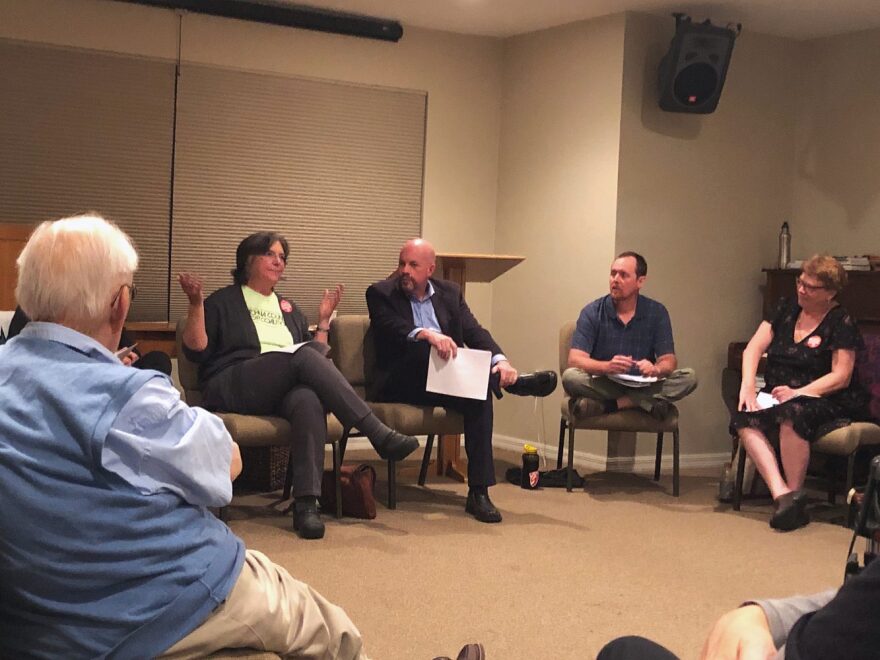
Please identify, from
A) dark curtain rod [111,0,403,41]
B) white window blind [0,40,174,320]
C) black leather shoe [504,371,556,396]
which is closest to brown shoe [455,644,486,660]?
black leather shoe [504,371,556,396]

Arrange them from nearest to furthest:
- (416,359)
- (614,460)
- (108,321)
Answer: (108,321) < (416,359) < (614,460)

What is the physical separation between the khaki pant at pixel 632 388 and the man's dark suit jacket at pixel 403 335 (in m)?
0.47

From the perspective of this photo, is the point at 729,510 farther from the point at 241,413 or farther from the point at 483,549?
the point at 241,413

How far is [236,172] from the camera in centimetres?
586

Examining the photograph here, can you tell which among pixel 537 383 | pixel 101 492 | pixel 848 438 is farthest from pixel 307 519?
pixel 101 492

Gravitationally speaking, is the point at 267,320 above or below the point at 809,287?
below

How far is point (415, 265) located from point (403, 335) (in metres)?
0.34

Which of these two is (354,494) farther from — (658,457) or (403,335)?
(658,457)

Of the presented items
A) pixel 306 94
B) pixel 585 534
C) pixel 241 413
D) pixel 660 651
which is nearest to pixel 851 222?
pixel 585 534

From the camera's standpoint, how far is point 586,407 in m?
4.98

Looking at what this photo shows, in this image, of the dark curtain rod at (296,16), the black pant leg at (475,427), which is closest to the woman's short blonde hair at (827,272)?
the black pant leg at (475,427)

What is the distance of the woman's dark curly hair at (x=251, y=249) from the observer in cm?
454

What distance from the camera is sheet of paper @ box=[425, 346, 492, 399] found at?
446 cm

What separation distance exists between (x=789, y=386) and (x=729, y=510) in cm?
66
